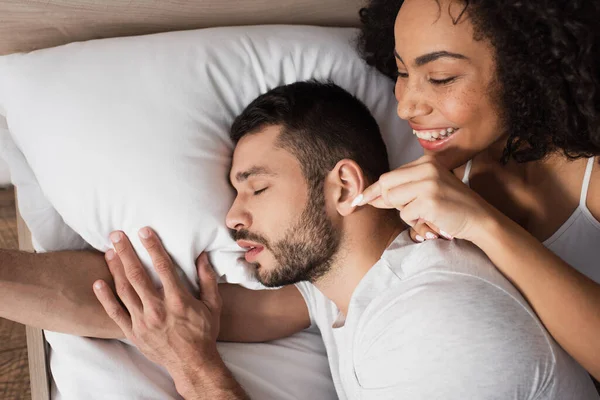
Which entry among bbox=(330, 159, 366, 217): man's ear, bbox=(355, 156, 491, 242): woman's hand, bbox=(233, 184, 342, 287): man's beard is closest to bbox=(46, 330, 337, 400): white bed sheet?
bbox=(233, 184, 342, 287): man's beard

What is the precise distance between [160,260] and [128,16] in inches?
21.6

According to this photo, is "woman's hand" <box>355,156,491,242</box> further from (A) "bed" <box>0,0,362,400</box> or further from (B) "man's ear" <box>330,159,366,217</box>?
(A) "bed" <box>0,0,362,400</box>

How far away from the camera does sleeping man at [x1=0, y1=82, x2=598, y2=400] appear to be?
1.07 m

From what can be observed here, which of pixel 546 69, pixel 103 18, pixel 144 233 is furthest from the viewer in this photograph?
pixel 103 18

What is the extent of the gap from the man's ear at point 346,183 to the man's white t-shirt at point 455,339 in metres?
0.15

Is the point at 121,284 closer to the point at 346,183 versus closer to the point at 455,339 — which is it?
the point at 346,183

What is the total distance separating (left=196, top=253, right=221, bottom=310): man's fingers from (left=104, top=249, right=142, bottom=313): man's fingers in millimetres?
139

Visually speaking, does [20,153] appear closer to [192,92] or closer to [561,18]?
[192,92]

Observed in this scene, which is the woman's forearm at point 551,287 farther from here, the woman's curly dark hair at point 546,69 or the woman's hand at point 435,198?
the woman's curly dark hair at point 546,69

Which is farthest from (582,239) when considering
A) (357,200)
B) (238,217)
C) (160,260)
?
(160,260)

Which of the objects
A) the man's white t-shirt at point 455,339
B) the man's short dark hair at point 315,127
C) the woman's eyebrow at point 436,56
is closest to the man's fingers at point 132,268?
the man's short dark hair at point 315,127

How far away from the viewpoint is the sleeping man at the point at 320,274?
1070mm

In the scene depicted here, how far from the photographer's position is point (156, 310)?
4.04ft

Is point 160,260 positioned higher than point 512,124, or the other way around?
point 512,124
